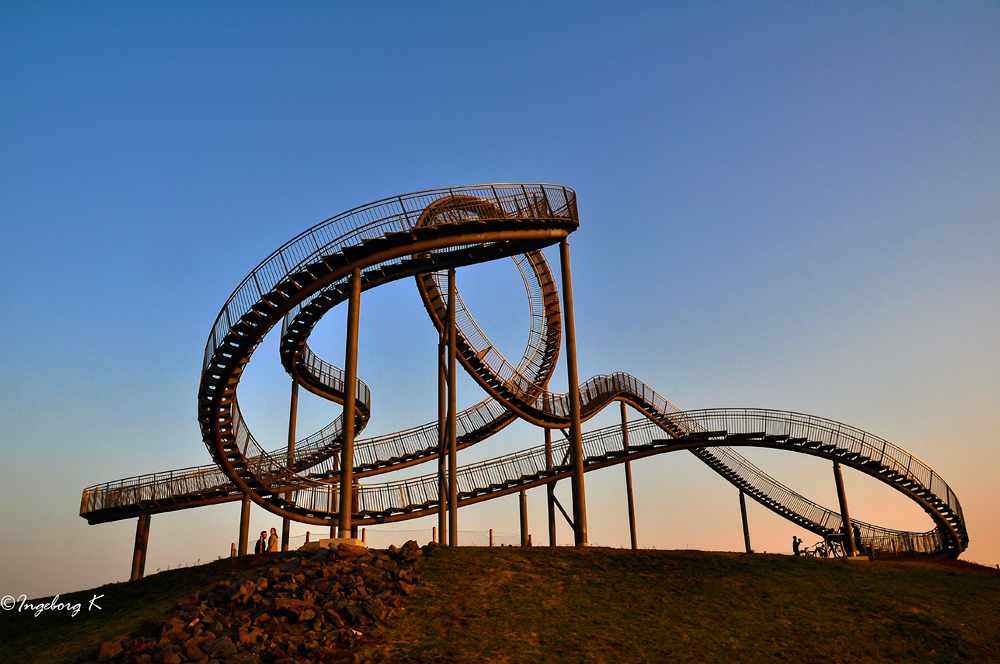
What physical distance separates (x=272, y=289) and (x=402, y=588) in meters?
10.6

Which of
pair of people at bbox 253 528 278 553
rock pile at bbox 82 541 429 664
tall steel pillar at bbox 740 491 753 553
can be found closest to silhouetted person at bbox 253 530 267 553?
pair of people at bbox 253 528 278 553

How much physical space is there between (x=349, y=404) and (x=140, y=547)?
12375 millimetres

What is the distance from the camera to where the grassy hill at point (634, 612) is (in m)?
13.3

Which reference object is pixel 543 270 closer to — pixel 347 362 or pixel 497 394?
pixel 497 394

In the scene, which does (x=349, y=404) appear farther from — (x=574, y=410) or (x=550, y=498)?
(x=550, y=498)

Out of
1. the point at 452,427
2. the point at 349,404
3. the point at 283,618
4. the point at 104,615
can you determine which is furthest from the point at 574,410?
the point at 104,615

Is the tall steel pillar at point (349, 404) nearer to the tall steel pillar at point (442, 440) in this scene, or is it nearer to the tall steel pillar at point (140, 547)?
the tall steel pillar at point (442, 440)

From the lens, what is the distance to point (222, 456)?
24.3 metres

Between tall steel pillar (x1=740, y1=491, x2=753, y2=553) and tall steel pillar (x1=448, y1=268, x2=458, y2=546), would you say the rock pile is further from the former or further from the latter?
tall steel pillar (x1=740, y1=491, x2=753, y2=553)

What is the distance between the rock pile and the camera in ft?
39.4

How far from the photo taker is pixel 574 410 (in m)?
22.6

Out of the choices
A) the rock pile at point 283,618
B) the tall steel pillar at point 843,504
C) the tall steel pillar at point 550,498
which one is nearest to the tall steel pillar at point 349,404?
the rock pile at point 283,618

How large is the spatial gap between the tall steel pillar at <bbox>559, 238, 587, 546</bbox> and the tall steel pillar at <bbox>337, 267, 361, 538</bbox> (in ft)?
21.1

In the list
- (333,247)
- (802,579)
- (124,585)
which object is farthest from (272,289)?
(802,579)
